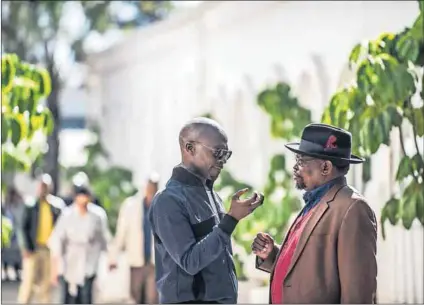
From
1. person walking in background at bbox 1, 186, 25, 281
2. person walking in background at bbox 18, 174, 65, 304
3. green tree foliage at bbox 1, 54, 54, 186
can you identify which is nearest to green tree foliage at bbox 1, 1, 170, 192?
person walking in background at bbox 1, 186, 25, 281

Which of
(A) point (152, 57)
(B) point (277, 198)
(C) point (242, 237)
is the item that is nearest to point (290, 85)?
(B) point (277, 198)

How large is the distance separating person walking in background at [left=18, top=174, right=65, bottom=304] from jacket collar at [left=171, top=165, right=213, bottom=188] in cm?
703

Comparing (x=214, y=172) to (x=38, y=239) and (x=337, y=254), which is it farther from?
(x=38, y=239)

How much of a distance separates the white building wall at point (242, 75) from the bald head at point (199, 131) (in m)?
5.50

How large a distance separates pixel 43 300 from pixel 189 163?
25.7ft

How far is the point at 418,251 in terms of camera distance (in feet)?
39.0

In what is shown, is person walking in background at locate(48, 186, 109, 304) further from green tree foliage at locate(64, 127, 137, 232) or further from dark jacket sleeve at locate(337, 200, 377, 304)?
dark jacket sleeve at locate(337, 200, 377, 304)

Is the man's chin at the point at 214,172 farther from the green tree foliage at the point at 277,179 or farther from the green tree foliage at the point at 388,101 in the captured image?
the green tree foliage at the point at 277,179

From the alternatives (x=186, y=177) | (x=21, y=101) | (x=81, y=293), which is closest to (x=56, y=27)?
(x=81, y=293)

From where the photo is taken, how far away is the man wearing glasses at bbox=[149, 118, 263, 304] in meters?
5.30

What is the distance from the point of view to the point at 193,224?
17.6ft

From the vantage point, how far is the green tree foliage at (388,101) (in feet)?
31.3

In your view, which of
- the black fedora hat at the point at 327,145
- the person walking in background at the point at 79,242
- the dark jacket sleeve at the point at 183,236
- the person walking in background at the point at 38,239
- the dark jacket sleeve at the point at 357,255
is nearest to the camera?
the dark jacket sleeve at the point at 357,255

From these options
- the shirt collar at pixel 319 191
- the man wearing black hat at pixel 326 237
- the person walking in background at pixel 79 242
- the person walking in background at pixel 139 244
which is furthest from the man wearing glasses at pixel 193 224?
the person walking in background at pixel 139 244
